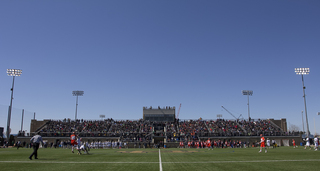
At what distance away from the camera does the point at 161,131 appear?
60375 millimetres

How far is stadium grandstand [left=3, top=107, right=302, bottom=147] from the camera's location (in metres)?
54.2

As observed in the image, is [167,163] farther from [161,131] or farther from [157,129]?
[157,129]

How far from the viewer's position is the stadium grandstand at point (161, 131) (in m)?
54.2

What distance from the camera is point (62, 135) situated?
55969mm

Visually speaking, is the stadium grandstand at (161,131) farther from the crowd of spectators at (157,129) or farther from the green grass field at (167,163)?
the green grass field at (167,163)

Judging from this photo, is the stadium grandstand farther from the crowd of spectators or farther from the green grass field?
the green grass field

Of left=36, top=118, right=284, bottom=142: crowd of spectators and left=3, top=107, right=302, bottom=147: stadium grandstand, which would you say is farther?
left=36, top=118, right=284, bottom=142: crowd of spectators

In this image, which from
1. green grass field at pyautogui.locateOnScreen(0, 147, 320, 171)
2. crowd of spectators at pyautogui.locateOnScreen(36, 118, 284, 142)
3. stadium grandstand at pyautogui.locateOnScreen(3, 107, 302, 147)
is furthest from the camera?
crowd of spectators at pyautogui.locateOnScreen(36, 118, 284, 142)

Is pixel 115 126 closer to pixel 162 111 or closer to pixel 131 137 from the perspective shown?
pixel 131 137

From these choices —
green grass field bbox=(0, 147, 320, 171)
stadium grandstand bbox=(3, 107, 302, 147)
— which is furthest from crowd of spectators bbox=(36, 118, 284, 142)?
green grass field bbox=(0, 147, 320, 171)

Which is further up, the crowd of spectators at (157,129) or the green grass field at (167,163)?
the crowd of spectators at (157,129)

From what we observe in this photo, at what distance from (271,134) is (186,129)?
63.9 ft

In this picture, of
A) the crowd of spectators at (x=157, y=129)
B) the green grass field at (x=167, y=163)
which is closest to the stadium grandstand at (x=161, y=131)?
the crowd of spectators at (x=157, y=129)

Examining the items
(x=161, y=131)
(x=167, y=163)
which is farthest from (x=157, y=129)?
(x=167, y=163)
